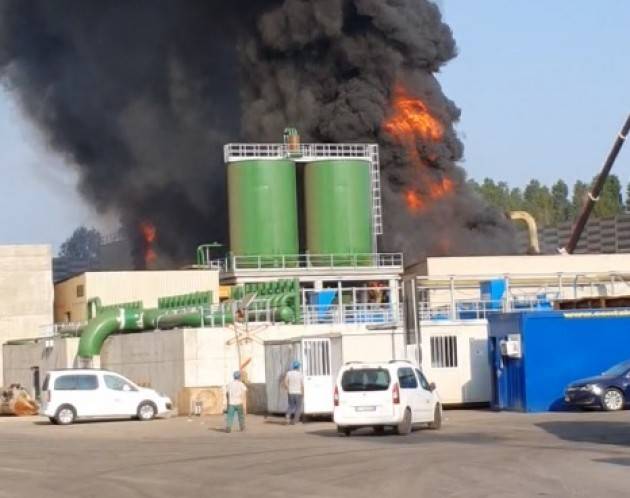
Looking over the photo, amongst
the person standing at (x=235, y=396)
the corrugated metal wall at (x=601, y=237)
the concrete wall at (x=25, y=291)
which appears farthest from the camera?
the corrugated metal wall at (x=601, y=237)

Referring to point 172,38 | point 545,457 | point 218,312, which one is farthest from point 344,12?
point 545,457

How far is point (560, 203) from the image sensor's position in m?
175

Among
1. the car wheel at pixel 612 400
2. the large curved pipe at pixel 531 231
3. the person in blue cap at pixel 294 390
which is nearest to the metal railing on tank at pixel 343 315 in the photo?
the person in blue cap at pixel 294 390

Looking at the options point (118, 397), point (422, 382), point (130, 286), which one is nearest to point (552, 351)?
point (422, 382)

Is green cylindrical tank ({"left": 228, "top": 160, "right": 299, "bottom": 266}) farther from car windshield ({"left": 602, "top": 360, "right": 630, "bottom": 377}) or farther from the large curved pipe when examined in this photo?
car windshield ({"left": 602, "top": 360, "right": 630, "bottom": 377})

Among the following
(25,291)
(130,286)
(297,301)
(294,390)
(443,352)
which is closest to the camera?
(294,390)

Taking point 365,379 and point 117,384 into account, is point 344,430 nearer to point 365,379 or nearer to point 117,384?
point 365,379

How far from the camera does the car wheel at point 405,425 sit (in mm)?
32375

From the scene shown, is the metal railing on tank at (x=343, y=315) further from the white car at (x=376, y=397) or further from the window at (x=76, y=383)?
the white car at (x=376, y=397)

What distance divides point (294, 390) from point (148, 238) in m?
59.0

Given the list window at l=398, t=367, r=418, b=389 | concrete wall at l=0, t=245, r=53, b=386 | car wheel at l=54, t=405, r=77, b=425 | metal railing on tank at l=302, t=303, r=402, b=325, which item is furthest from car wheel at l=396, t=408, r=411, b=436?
concrete wall at l=0, t=245, r=53, b=386

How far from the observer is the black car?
38438 mm

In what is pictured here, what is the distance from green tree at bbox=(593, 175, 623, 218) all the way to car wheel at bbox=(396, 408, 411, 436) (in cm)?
11174

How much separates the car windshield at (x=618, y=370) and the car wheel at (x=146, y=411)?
1377cm
